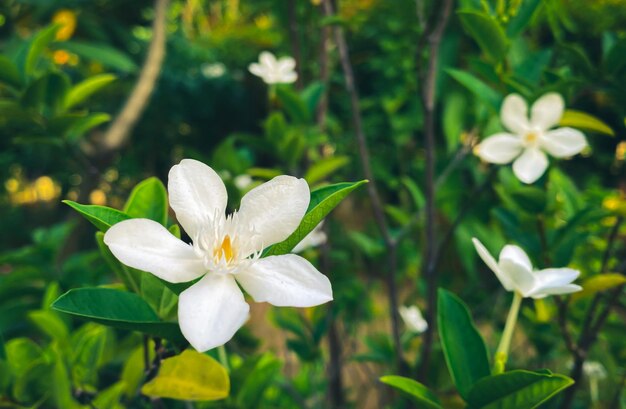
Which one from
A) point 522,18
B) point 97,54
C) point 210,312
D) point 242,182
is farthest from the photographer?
point 97,54

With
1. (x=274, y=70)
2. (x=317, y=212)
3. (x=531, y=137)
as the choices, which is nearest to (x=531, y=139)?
(x=531, y=137)

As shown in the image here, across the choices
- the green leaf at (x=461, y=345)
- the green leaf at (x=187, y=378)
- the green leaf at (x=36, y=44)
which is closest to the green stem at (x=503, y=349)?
the green leaf at (x=461, y=345)

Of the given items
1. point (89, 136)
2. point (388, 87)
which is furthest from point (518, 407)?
point (388, 87)

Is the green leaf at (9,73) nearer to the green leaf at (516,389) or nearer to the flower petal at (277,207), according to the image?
the flower petal at (277,207)

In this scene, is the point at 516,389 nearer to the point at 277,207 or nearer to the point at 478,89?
the point at 277,207

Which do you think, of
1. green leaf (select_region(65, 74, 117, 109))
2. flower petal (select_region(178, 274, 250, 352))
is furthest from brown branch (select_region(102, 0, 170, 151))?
flower petal (select_region(178, 274, 250, 352))

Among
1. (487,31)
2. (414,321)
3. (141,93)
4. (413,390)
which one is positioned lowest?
(414,321)

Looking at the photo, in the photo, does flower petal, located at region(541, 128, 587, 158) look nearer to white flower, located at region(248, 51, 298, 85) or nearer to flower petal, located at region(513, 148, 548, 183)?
flower petal, located at region(513, 148, 548, 183)
